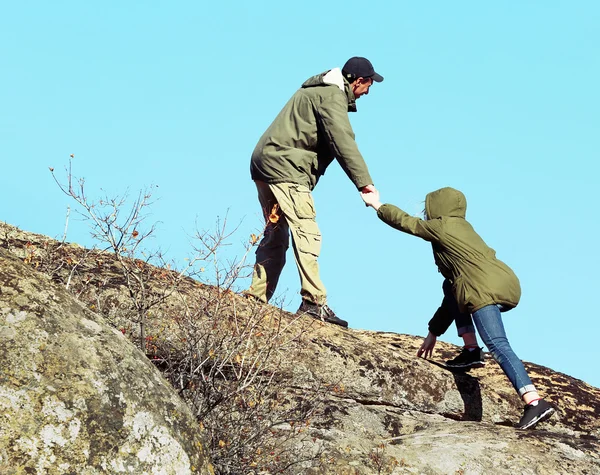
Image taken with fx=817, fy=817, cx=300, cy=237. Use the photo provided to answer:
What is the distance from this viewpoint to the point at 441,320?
28.2 ft

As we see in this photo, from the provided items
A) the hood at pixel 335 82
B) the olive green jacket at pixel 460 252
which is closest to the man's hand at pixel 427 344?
the olive green jacket at pixel 460 252

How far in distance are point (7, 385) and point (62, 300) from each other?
60cm

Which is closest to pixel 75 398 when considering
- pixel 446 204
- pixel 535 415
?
pixel 535 415

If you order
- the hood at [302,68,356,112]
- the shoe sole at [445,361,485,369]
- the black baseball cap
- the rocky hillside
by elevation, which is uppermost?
the black baseball cap

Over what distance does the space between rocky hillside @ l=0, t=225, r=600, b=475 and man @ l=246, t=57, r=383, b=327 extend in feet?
2.69

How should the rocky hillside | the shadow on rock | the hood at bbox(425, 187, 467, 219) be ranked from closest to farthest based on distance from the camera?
the rocky hillside < the hood at bbox(425, 187, 467, 219) < the shadow on rock

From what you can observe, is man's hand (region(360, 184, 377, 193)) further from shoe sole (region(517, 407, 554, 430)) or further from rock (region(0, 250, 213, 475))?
rock (region(0, 250, 213, 475))

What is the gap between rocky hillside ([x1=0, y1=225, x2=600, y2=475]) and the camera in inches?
164

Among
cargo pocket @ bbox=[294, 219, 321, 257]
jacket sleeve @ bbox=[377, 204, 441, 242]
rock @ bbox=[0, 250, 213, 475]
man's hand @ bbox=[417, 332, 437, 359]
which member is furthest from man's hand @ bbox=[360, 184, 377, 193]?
rock @ bbox=[0, 250, 213, 475]

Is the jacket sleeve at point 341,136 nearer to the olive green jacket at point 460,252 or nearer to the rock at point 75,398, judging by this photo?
the olive green jacket at point 460,252

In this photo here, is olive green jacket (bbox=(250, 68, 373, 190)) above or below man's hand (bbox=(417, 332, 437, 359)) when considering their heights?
above

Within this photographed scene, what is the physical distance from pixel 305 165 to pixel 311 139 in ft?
1.05

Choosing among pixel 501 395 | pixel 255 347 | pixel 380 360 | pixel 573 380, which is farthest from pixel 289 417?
pixel 573 380

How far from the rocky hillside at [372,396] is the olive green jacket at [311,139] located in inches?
63.1
